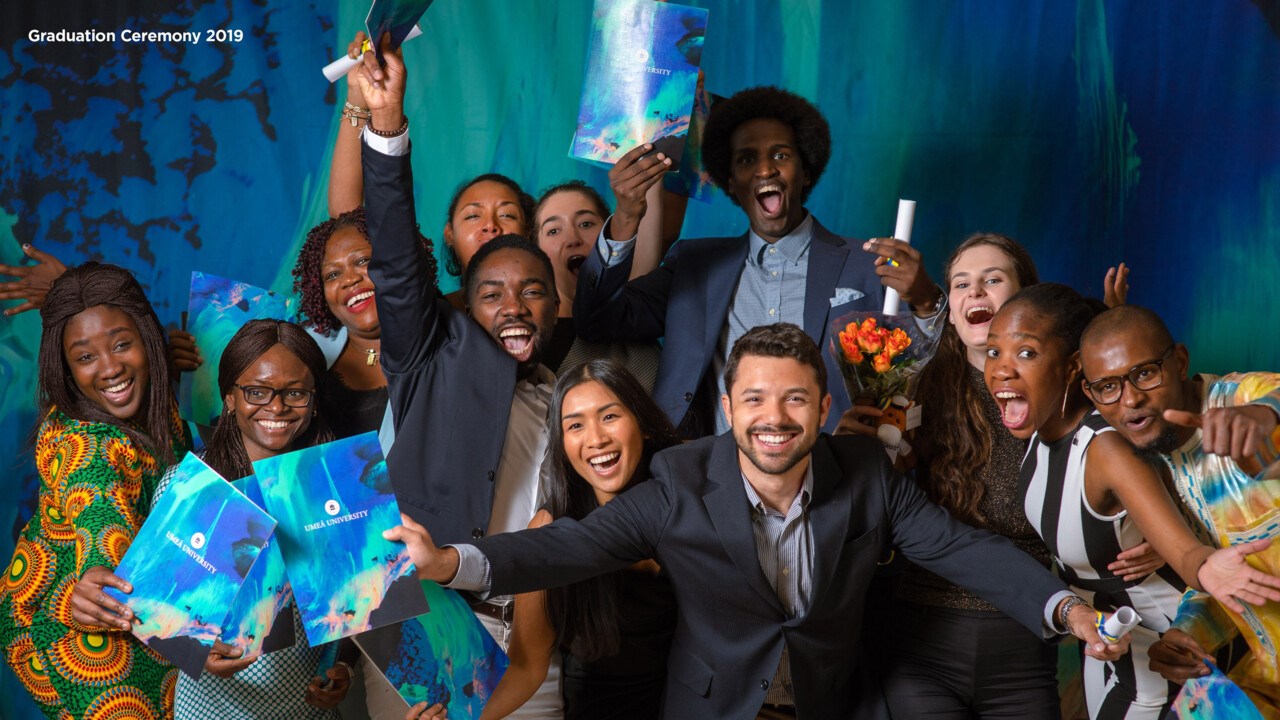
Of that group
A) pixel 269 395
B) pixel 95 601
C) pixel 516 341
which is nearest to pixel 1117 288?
pixel 516 341

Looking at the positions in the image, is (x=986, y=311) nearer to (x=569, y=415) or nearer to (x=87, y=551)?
(x=569, y=415)

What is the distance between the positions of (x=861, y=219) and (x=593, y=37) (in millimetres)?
1934

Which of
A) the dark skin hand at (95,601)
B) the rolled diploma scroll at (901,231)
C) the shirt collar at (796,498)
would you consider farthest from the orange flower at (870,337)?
the dark skin hand at (95,601)

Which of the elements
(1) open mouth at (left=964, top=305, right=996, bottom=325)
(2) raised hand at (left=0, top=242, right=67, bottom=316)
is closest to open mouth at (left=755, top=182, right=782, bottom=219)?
(1) open mouth at (left=964, top=305, right=996, bottom=325)

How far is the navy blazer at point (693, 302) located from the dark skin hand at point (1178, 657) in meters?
1.09

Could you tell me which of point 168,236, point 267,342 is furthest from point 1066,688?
point 168,236

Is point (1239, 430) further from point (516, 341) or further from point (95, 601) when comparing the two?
point (95, 601)

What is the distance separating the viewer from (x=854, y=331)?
330 cm

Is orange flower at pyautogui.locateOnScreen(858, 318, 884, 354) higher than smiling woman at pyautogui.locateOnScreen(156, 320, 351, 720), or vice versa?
orange flower at pyautogui.locateOnScreen(858, 318, 884, 354)

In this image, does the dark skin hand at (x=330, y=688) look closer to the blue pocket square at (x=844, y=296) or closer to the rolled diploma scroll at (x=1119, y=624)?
the blue pocket square at (x=844, y=296)

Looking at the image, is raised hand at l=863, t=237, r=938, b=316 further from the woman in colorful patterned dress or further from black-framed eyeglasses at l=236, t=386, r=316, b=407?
the woman in colorful patterned dress

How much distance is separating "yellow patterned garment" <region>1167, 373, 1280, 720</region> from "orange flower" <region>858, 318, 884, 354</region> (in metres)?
0.81

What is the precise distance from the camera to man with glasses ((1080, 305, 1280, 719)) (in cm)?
262

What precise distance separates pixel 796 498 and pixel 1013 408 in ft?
2.03
